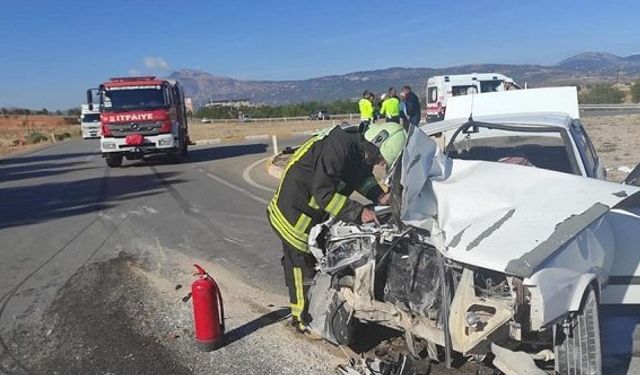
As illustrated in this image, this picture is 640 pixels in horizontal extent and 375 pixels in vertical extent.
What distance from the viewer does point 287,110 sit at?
68.7 m

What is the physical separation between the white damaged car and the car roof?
1183 millimetres

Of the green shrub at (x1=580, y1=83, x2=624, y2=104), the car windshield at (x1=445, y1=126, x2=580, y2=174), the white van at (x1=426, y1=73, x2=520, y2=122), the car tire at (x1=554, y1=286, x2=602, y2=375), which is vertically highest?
the white van at (x1=426, y1=73, x2=520, y2=122)

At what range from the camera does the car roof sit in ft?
16.3

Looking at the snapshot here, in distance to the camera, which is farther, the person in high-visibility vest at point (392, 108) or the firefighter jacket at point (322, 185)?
the person in high-visibility vest at point (392, 108)

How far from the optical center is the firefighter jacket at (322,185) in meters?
4.11

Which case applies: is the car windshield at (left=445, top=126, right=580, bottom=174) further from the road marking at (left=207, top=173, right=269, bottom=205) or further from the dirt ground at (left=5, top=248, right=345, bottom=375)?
the road marking at (left=207, top=173, right=269, bottom=205)

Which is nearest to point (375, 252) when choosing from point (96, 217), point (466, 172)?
point (466, 172)

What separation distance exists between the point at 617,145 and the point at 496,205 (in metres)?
14.3

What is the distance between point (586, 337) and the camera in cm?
328

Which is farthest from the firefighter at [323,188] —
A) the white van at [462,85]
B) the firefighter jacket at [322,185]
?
the white van at [462,85]

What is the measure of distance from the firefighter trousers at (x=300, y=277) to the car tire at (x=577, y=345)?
1822mm

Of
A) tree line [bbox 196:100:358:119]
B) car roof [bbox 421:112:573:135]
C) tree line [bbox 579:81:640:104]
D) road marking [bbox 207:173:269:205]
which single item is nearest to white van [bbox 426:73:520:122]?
road marking [bbox 207:173:269:205]

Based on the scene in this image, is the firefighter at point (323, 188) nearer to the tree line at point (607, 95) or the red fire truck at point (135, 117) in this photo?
the red fire truck at point (135, 117)

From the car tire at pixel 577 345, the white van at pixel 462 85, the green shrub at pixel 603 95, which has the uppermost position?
the white van at pixel 462 85
